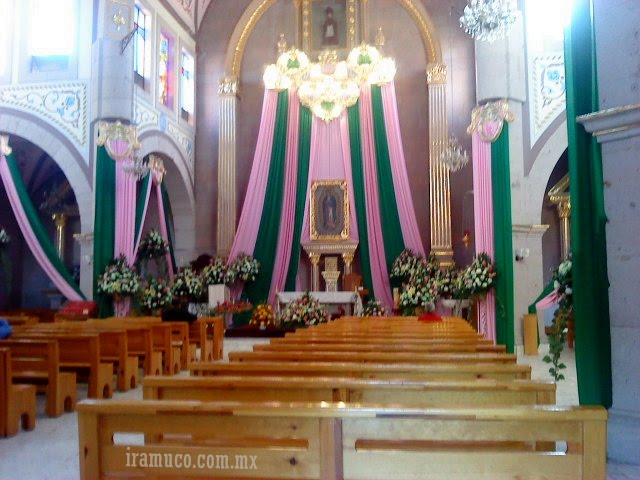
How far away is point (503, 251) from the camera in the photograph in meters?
10.9

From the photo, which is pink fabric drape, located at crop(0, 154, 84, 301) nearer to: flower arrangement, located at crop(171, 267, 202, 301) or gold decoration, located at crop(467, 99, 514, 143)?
flower arrangement, located at crop(171, 267, 202, 301)

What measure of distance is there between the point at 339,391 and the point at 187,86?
14.8 metres

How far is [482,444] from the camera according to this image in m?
2.93

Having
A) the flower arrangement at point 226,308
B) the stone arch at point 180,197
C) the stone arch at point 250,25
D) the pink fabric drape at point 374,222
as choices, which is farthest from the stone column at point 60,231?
the pink fabric drape at point 374,222

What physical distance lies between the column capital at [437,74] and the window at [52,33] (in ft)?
26.8

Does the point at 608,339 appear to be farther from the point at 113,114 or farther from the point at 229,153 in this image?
the point at 229,153

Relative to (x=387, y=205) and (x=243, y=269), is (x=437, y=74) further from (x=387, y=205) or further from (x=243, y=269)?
(x=243, y=269)

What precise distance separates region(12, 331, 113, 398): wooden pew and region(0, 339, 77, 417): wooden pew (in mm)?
322

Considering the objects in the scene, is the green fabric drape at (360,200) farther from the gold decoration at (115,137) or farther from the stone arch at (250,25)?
the gold decoration at (115,137)

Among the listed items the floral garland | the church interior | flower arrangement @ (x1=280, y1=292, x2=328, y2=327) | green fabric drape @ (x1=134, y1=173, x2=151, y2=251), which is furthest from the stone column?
the floral garland

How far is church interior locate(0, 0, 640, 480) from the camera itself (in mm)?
2396

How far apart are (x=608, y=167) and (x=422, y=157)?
40.4 ft

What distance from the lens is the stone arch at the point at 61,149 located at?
1346 centimetres

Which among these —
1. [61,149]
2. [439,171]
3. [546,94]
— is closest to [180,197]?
[61,149]
